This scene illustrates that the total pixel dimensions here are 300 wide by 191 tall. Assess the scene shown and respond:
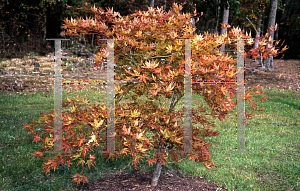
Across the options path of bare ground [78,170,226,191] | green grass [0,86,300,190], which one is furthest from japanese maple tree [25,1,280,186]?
green grass [0,86,300,190]

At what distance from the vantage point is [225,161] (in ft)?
16.3

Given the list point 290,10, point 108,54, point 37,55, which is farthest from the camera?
point 290,10

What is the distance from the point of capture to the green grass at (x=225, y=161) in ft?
A: 13.4

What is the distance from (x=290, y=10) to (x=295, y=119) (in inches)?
886

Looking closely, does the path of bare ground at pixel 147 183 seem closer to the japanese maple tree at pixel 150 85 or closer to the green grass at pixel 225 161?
the green grass at pixel 225 161

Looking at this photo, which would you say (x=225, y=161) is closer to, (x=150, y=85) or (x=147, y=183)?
(x=147, y=183)

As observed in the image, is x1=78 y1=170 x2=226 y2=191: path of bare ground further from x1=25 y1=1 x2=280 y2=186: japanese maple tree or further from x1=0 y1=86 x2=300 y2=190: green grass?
x1=25 y1=1 x2=280 y2=186: japanese maple tree

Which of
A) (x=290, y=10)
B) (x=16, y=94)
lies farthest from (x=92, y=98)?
(x=290, y=10)

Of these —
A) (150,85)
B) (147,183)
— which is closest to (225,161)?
(147,183)

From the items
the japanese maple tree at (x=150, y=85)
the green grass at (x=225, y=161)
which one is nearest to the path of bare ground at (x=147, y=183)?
the green grass at (x=225, y=161)

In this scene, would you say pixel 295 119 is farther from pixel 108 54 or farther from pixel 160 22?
pixel 108 54

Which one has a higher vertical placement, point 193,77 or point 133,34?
point 133,34

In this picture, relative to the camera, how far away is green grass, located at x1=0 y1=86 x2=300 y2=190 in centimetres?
409

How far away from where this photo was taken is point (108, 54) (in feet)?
9.50
